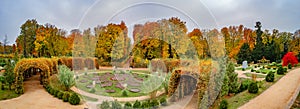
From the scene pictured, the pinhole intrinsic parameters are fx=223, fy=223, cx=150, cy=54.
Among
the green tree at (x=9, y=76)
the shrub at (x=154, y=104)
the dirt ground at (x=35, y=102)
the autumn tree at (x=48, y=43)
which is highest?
the autumn tree at (x=48, y=43)

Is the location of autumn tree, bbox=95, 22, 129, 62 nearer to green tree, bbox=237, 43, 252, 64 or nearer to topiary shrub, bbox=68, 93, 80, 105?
topiary shrub, bbox=68, 93, 80, 105

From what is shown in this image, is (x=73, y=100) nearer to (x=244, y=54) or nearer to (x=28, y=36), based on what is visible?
(x=28, y=36)

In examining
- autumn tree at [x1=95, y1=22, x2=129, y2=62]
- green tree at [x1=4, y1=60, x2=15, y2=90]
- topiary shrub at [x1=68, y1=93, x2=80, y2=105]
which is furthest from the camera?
autumn tree at [x1=95, y1=22, x2=129, y2=62]

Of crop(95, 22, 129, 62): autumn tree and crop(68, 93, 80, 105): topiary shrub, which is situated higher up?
crop(95, 22, 129, 62): autumn tree

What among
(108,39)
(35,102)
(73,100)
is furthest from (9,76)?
(108,39)

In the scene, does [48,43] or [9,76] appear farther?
[48,43]

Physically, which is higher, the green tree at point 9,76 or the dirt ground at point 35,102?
the green tree at point 9,76

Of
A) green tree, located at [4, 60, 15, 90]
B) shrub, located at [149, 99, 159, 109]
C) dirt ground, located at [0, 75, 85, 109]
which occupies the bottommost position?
shrub, located at [149, 99, 159, 109]

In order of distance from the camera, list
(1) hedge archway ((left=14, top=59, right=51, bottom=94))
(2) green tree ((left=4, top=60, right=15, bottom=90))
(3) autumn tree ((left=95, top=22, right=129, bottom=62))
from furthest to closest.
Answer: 1. (3) autumn tree ((left=95, top=22, right=129, bottom=62))
2. (2) green tree ((left=4, top=60, right=15, bottom=90))
3. (1) hedge archway ((left=14, top=59, right=51, bottom=94))

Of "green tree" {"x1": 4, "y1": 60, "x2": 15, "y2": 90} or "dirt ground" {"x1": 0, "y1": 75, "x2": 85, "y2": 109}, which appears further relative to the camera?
"green tree" {"x1": 4, "y1": 60, "x2": 15, "y2": 90}

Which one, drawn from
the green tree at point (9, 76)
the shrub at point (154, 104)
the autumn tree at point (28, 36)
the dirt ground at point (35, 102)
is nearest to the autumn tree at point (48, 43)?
the autumn tree at point (28, 36)

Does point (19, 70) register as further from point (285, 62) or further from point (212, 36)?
point (285, 62)

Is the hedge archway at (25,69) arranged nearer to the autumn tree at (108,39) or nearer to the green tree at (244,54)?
the autumn tree at (108,39)

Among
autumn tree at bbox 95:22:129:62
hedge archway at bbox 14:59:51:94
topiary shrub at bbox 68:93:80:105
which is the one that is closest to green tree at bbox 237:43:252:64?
autumn tree at bbox 95:22:129:62
